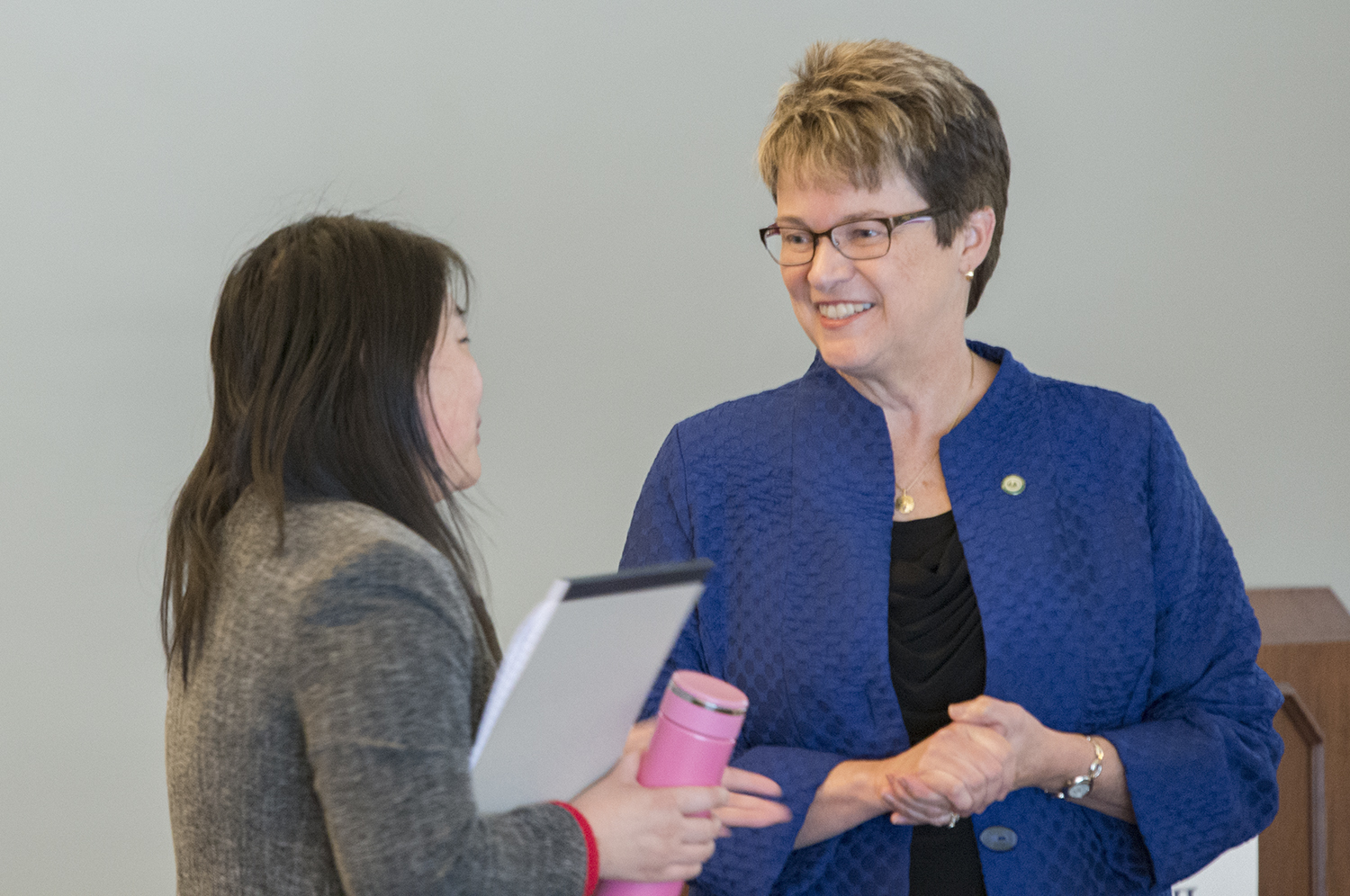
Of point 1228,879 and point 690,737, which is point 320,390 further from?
point 1228,879

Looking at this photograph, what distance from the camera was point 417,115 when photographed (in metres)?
2.37

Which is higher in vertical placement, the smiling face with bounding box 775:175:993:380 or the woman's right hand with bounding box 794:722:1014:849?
the smiling face with bounding box 775:175:993:380

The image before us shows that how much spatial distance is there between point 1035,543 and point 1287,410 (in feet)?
5.17

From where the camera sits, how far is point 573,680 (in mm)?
939

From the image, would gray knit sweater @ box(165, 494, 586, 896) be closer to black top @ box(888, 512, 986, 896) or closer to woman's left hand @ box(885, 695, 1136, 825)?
woman's left hand @ box(885, 695, 1136, 825)

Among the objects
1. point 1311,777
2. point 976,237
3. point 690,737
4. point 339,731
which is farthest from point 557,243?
point 1311,777

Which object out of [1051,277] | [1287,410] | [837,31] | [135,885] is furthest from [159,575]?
[1287,410]

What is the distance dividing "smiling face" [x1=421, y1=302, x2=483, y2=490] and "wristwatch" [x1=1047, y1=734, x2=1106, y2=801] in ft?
2.39

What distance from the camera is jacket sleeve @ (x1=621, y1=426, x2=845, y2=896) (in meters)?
1.31

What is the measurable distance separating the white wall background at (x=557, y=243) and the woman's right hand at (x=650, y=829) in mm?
1494

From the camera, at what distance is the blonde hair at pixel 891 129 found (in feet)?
4.40

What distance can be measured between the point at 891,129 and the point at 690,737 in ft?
2.36

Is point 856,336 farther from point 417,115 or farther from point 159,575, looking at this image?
point 159,575

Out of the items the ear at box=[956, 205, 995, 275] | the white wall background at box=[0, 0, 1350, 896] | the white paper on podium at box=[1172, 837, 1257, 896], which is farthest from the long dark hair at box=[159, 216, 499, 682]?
the white paper on podium at box=[1172, 837, 1257, 896]
